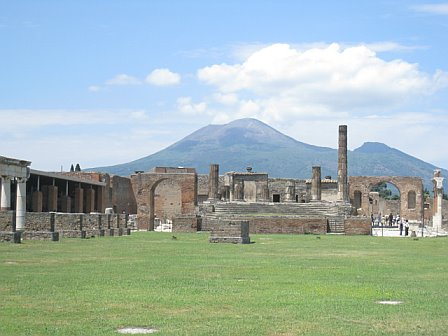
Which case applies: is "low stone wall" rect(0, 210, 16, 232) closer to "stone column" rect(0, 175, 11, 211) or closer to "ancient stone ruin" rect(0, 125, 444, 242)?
"ancient stone ruin" rect(0, 125, 444, 242)

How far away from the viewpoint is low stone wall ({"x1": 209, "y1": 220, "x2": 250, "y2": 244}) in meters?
31.6

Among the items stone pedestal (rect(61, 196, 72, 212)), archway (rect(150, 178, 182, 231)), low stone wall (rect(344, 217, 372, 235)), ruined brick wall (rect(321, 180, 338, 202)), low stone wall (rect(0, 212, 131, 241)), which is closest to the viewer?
low stone wall (rect(0, 212, 131, 241))

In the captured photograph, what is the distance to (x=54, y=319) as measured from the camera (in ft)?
34.2

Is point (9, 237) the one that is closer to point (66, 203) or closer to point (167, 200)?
point (66, 203)

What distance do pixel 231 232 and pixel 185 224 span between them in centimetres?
1769

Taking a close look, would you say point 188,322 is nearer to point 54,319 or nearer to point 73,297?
point 54,319

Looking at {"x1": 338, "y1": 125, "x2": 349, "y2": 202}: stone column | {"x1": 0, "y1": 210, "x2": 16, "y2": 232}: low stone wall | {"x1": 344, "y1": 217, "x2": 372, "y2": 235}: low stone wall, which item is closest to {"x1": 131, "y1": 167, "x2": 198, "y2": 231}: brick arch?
{"x1": 338, "y1": 125, "x2": 349, "y2": 202}: stone column

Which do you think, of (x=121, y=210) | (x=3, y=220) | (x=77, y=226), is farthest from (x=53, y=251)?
(x=121, y=210)

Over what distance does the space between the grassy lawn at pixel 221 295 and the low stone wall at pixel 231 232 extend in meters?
9.16

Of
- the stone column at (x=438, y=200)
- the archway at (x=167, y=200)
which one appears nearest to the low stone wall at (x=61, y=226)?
the stone column at (x=438, y=200)

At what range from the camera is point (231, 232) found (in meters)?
31.9


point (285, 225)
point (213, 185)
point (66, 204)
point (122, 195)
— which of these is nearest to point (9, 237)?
point (285, 225)

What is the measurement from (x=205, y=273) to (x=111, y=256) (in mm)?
6108

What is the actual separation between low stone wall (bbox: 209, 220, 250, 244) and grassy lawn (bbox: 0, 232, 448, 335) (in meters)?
9.16
